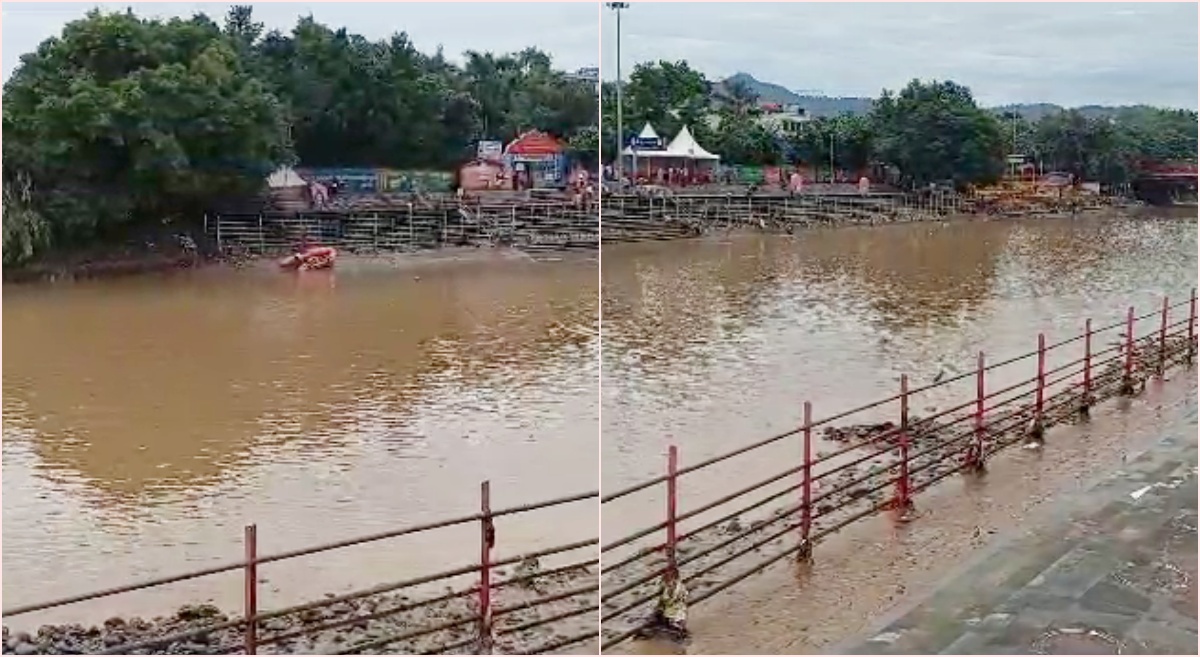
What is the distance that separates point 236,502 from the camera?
359 cm

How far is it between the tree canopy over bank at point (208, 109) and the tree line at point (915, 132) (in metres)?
0.42

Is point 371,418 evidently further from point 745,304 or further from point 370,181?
point 745,304

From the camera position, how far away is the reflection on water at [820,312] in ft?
11.0

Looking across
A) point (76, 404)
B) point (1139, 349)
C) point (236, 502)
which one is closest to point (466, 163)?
point (236, 502)

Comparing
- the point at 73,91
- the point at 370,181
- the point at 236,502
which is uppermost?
the point at 73,91

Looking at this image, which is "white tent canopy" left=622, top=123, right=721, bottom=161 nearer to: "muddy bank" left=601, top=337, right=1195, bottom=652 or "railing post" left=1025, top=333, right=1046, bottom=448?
"muddy bank" left=601, top=337, right=1195, bottom=652

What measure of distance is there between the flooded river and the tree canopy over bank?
0.36 m

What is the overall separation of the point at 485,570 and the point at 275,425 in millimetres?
2724

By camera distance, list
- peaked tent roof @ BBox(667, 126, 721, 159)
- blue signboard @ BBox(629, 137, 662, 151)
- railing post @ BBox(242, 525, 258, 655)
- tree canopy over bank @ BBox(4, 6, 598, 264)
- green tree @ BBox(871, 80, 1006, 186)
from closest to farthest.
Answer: railing post @ BBox(242, 525, 258, 655) < blue signboard @ BBox(629, 137, 662, 151) < peaked tent roof @ BBox(667, 126, 721, 159) < tree canopy over bank @ BBox(4, 6, 598, 264) < green tree @ BBox(871, 80, 1006, 186)

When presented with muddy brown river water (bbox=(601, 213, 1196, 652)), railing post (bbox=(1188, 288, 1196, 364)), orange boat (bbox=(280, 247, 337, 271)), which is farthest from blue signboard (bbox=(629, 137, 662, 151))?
railing post (bbox=(1188, 288, 1196, 364))

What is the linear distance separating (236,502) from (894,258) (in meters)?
6.09

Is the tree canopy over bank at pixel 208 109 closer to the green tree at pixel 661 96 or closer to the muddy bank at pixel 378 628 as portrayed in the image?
the green tree at pixel 661 96

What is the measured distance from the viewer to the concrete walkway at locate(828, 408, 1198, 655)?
2.04 m

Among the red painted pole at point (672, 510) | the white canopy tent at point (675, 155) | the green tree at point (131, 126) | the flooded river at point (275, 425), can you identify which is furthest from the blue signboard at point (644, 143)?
the green tree at point (131, 126)
